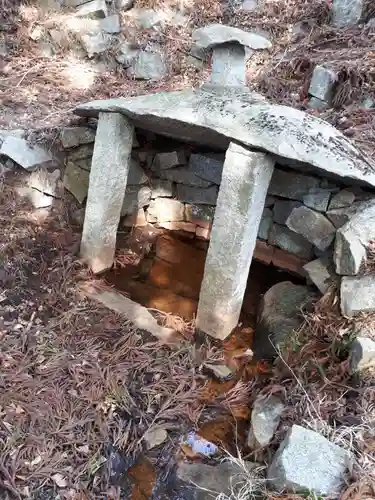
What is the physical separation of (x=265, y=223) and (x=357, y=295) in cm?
137

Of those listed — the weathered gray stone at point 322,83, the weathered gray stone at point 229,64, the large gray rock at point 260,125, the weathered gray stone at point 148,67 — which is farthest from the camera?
the weathered gray stone at point 148,67

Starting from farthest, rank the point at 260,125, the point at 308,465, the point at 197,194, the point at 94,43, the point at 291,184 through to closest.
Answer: the point at 94,43
the point at 197,194
the point at 291,184
the point at 260,125
the point at 308,465

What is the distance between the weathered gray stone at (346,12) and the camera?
5.35m

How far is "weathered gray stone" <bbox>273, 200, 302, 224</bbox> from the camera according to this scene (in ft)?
13.4

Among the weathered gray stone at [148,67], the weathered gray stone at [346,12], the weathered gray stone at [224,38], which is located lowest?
the weathered gray stone at [148,67]

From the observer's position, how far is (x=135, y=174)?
4.86m

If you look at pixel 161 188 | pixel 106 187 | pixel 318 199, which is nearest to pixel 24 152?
pixel 106 187

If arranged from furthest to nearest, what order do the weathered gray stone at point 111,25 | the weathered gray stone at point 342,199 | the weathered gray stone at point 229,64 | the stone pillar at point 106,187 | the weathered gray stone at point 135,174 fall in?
1. the weathered gray stone at point 111,25
2. the weathered gray stone at point 135,174
3. the stone pillar at point 106,187
4. the weathered gray stone at point 342,199
5. the weathered gray stone at point 229,64

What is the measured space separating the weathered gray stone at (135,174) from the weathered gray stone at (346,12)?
8.96 feet

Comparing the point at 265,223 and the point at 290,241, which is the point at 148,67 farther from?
the point at 290,241

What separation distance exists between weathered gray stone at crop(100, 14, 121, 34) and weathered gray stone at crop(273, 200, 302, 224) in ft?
11.0

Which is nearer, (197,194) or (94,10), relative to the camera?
(197,194)

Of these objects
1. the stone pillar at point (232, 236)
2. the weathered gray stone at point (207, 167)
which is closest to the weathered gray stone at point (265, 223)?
the weathered gray stone at point (207, 167)

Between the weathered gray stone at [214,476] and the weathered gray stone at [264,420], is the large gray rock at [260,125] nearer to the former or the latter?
the weathered gray stone at [264,420]
